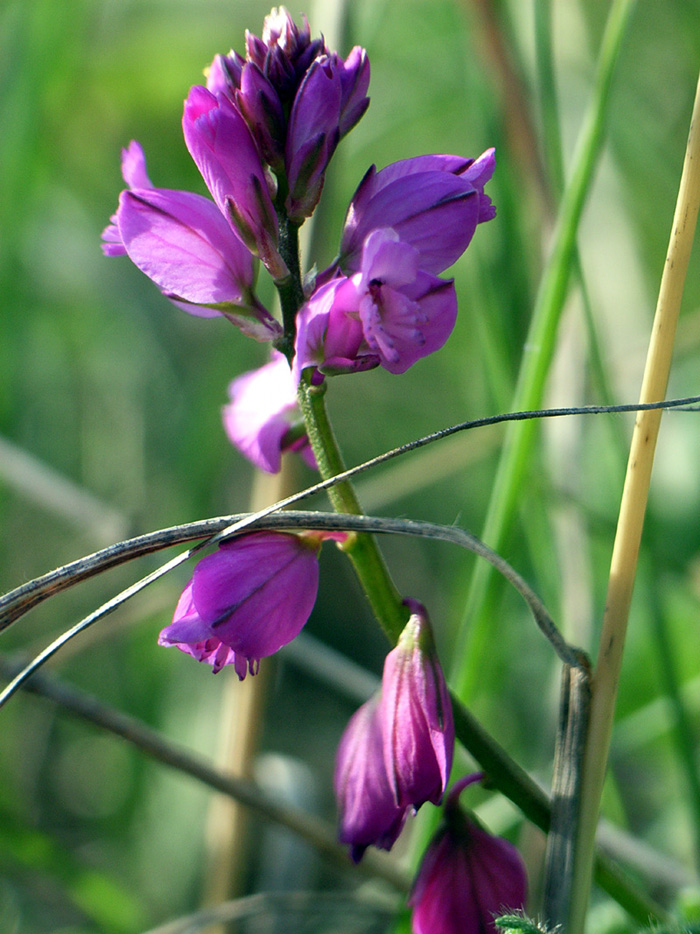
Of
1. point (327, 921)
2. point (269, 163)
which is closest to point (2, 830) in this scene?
point (327, 921)

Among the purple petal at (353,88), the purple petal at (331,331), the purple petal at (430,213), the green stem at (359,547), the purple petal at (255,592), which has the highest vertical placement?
the purple petal at (353,88)

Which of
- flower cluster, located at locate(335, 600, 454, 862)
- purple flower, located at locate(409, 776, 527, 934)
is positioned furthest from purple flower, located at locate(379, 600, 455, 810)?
purple flower, located at locate(409, 776, 527, 934)

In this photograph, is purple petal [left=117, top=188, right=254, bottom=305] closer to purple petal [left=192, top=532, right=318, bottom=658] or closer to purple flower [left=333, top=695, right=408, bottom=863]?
purple petal [left=192, top=532, right=318, bottom=658]

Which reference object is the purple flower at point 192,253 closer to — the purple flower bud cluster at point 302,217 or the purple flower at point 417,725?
the purple flower bud cluster at point 302,217

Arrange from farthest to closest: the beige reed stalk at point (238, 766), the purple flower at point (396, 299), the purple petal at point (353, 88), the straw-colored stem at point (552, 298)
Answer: the beige reed stalk at point (238, 766), the straw-colored stem at point (552, 298), the purple petal at point (353, 88), the purple flower at point (396, 299)

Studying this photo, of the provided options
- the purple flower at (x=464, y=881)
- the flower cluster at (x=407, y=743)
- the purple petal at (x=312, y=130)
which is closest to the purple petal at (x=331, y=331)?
the purple petal at (x=312, y=130)

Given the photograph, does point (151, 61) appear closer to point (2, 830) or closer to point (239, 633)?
point (2, 830)

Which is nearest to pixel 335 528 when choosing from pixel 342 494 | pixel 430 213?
pixel 342 494
